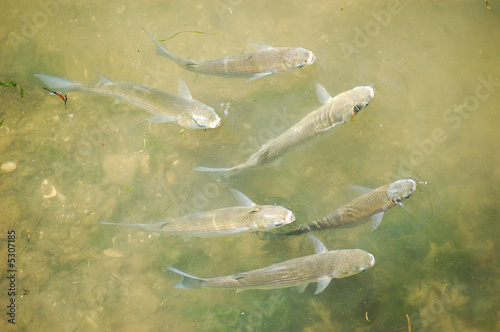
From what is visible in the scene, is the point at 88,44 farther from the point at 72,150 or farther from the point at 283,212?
the point at 283,212

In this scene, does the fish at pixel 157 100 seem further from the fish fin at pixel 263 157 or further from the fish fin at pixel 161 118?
the fish fin at pixel 263 157

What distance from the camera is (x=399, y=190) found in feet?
17.7

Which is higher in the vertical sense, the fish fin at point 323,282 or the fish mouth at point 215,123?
the fish mouth at point 215,123

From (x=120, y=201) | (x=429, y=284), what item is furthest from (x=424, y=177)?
(x=120, y=201)

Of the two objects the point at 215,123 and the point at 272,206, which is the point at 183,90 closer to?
the point at 215,123

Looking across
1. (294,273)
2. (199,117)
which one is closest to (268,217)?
(294,273)

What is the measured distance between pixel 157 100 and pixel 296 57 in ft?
7.59

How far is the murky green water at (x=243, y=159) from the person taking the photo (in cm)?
593

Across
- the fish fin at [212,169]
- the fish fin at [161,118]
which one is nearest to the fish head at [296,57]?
the fish fin at [212,169]

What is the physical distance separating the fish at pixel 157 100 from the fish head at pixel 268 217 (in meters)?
1.61

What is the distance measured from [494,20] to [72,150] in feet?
24.8

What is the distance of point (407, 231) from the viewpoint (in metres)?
5.98

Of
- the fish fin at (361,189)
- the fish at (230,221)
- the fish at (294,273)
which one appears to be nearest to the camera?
the fish at (294,273)

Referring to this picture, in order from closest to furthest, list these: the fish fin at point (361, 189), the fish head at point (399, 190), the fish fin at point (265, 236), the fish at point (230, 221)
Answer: the fish at point (230, 221), the fish head at point (399, 190), the fish fin at point (361, 189), the fish fin at point (265, 236)
